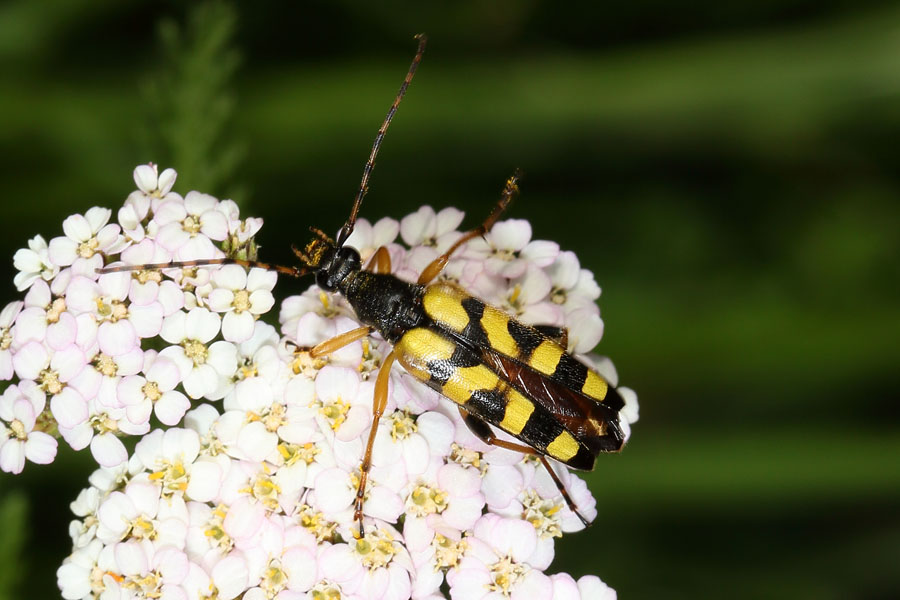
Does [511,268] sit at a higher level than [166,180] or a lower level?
higher

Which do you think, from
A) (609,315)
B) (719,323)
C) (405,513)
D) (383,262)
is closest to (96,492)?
(405,513)

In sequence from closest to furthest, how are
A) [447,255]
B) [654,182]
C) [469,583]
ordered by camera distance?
[469,583], [447,255], [654,182]

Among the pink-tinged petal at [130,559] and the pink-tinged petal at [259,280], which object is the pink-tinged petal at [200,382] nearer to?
the pink-tinged petal at [259,280]

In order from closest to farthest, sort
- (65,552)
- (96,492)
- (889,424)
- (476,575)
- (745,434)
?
(476,575)
(96,492)
(65,552)
(745,434)
(889,424)

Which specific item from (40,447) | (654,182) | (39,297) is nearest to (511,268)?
(39,297)

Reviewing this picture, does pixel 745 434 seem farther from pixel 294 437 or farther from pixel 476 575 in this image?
pixel 294 437

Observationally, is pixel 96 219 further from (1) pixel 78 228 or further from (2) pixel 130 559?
(2) pixel 130 559
